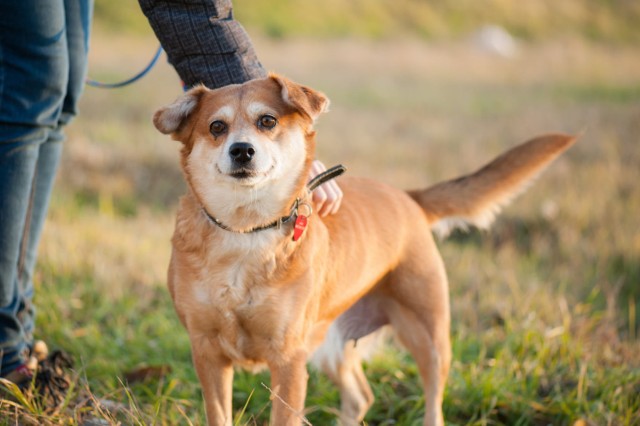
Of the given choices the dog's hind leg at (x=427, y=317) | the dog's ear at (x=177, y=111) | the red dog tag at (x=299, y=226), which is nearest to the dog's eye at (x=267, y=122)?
the dog's ear at (x=177, y=111)

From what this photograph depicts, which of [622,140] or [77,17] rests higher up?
[77,17]

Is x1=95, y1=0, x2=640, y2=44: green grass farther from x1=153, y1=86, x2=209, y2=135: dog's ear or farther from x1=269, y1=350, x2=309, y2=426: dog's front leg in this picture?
x1=269, y1=350, x2=309, y2=426: dog's front leg

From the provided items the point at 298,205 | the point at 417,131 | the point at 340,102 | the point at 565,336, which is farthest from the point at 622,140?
the point at 298,205

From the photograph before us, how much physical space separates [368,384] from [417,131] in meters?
6.52

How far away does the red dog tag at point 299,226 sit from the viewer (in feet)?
7.59

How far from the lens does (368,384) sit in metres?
3.09

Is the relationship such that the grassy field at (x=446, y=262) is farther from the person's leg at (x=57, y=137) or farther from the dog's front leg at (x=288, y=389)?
the person's leg at (x=57, y=137)

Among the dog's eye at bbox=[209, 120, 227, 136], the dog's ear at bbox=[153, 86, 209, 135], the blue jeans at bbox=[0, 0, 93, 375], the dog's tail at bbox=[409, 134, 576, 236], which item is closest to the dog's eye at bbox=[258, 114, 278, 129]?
the dog's eye at bbox=[209, 120, 227, 136]

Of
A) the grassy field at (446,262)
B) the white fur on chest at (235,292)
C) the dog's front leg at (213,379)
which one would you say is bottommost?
the grassy field at (446,262)

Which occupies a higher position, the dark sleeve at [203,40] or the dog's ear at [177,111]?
the dark sleeve at [203,40]

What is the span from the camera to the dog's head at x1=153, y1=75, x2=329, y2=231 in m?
2.31

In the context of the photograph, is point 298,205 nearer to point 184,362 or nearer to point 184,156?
point 184,156

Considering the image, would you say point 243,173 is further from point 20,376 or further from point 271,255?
point 20,376

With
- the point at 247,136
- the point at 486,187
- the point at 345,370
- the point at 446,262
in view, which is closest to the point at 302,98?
the point at 247,136
